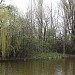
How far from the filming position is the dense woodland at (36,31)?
25.8m

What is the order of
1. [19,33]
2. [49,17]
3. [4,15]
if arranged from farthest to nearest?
[49,17]
[19,33]
[4,15]

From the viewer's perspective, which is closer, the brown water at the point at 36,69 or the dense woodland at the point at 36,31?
the brown water at the point at 36,69

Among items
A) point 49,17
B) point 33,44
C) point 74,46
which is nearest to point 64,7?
point 49,17

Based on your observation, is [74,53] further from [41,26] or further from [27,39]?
[27,39]

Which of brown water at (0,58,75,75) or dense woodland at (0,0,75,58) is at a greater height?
dense woodland at (0,0,75,58)

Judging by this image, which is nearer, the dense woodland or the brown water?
the brown water

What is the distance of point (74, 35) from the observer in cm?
3762

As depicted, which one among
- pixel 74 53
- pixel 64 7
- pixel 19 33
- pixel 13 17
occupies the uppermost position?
pixel 64 7

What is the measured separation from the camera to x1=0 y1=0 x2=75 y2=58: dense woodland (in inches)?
1014

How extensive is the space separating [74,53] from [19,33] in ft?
40.5

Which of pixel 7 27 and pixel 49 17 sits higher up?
pixel 49 17

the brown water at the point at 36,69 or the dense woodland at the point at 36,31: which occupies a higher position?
the dense woodland at the point at 36,31

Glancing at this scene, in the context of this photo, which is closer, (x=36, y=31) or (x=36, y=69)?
(x=36, y=69)

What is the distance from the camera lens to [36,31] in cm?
3272
